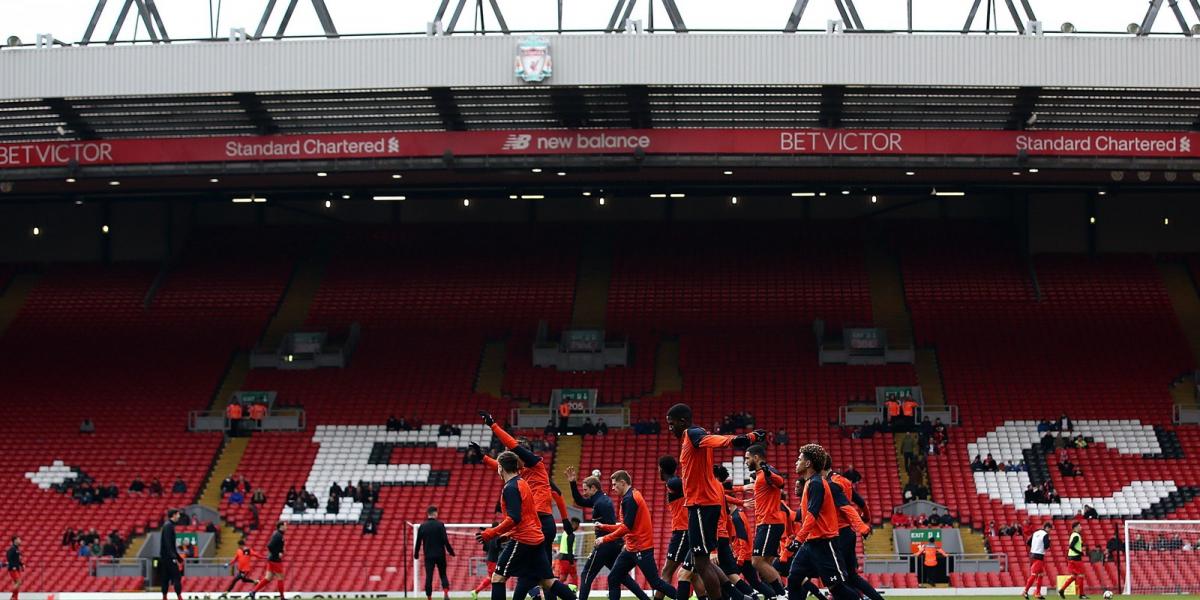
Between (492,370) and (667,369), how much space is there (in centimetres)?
479

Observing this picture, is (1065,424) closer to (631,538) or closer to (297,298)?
(297,298)

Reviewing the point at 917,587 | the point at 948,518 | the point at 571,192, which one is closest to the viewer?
the point at 917,587

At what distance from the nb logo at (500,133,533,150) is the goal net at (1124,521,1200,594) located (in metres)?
14.9

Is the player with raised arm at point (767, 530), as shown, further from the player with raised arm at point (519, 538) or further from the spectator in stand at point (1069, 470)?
the spectator in stand at point (1069, 470)

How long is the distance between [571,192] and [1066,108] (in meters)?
13.4

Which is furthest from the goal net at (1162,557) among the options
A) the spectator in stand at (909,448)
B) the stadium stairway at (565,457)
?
the stadium stairway at (565,457)

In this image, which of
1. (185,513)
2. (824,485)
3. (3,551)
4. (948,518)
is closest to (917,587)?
(948,518)

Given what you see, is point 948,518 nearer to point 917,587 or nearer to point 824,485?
point 917,587

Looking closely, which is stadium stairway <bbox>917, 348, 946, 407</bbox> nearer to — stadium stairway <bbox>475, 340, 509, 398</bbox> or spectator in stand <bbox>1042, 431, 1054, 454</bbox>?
spectator in stand <bbox>1042, 431, 1054, 454</bbox>

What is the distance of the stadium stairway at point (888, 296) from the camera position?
143 ft

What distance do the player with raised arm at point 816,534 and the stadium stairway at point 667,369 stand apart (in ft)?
80.2

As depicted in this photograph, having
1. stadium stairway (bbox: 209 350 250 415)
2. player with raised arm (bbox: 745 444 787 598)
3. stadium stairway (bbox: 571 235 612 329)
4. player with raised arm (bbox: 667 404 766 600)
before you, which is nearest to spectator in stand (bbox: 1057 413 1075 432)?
stadium stairway (bbox: 571 235 612 329)

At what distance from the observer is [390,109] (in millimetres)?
35750

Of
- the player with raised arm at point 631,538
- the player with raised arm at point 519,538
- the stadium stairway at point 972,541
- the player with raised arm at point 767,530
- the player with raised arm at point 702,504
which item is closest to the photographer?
the player with raised arm at point 519,538
